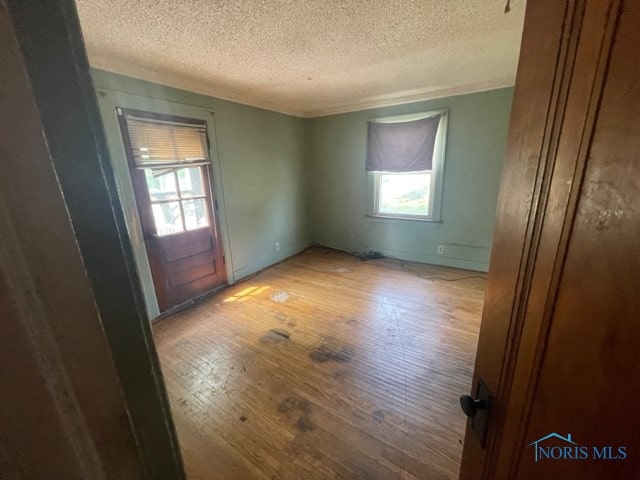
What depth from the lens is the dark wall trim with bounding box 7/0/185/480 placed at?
26cm

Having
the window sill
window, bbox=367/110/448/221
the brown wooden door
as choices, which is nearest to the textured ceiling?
window, bbox=367/110/448/221

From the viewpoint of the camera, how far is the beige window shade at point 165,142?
233 cm

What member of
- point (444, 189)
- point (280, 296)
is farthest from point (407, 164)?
point (280, 296)

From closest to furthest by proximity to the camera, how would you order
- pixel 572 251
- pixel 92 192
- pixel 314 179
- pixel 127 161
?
pixel 92 192
pixel 572 251
pixel 127 161
pixel 314 179

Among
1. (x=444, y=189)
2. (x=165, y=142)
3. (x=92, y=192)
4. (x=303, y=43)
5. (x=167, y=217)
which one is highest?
(x=303, y=43)

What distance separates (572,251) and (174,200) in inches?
119

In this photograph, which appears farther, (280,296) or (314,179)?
(314,179)

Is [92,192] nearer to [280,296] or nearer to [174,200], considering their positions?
[174,200]

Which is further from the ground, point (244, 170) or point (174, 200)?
point (244, 170)

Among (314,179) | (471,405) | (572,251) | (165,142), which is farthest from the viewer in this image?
(314,179)

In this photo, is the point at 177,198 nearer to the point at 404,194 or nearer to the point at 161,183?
the point at 161,183

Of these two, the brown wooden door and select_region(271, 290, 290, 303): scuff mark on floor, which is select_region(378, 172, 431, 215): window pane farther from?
the brown wooden door

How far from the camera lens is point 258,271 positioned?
386 cm

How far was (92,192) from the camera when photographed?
11.6 inches
